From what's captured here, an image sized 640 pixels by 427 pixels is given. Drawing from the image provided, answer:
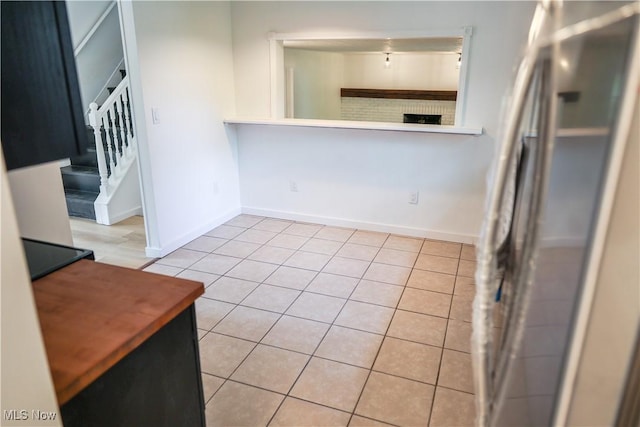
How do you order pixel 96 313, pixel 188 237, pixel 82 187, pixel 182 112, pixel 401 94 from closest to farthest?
pixel 96 313 < pixel 182 112 < pixel 188 237 < pixel 82 187 < pixel 401 94

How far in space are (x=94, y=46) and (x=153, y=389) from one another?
537 cm

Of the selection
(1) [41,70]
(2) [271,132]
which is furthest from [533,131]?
(2) [271,132]

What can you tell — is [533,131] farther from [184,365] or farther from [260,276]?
[260,276]

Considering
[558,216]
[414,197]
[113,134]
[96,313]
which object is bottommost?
[414,197]

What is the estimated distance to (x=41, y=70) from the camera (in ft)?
2.48

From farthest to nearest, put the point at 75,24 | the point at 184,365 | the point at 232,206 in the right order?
the point at 75,24 < the point at 232,206 < the point at 184,365

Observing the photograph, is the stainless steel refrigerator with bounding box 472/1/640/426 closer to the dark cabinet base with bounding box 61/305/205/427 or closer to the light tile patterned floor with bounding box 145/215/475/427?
the dark cabinet base with bounding box 61/305/205/427

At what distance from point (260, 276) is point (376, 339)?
3.52 feet

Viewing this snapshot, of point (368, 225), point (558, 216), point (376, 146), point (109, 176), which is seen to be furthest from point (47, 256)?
point (109, 176)

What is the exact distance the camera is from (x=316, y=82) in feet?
23.2

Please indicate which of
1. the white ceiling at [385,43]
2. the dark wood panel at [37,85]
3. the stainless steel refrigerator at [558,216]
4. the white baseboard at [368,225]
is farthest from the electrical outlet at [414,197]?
the dark wood panel at [37,85]

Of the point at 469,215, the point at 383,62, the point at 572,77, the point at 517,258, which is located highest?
the point at 383,62

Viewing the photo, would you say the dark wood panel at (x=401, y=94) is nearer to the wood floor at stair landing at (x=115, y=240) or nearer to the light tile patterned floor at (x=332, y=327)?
the light tile patterned floor at (x=332, y=327)

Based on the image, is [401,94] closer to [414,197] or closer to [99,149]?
[414,197]
